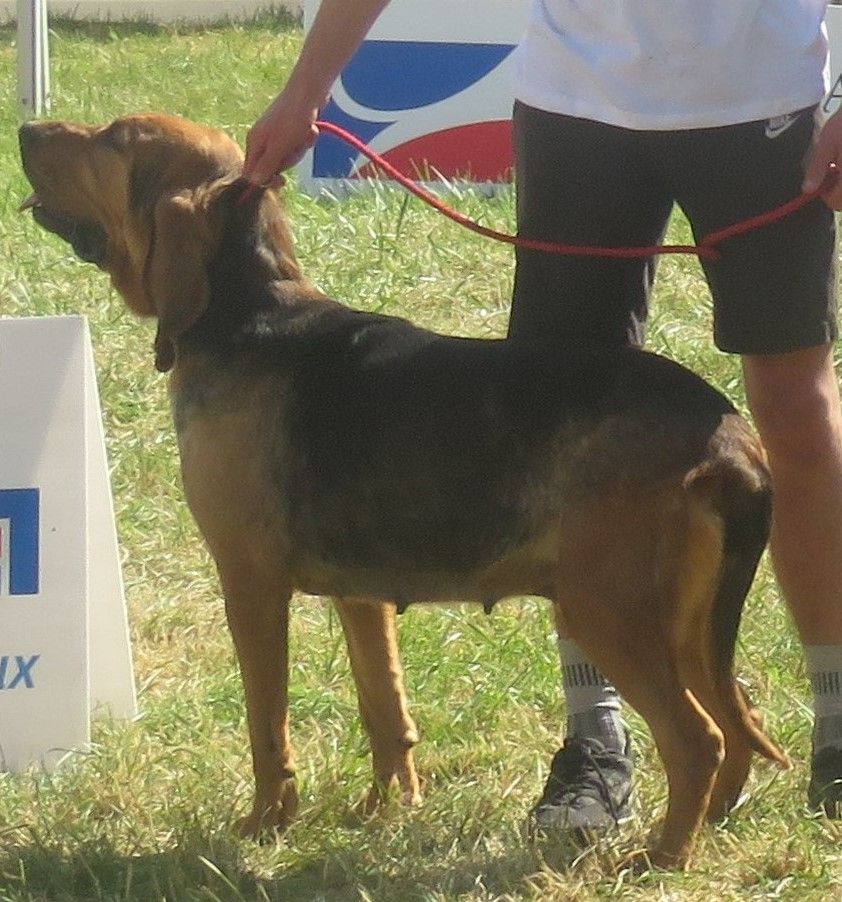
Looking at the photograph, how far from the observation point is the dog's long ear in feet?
11.1

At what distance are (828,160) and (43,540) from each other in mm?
1932

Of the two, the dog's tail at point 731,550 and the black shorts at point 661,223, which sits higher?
the black shorts at point 661,223

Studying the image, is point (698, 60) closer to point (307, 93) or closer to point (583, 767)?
point (307, 93)

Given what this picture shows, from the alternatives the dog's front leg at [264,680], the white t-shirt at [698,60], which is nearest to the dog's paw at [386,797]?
the dog's front leg at [264,680]

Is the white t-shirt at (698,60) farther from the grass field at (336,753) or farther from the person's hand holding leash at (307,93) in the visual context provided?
the grass field at (336,753)

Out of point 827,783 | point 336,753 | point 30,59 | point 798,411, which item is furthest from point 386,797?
point 30,59

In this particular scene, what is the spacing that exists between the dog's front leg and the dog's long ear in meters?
0.53

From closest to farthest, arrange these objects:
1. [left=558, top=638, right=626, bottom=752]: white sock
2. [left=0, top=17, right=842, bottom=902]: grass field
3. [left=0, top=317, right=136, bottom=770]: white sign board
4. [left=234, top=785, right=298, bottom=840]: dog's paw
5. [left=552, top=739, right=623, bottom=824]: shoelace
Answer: [left=0, top=17, right=842, bottom=902]: grass field
[left=234, top=785, right=298, bottom=840]: dog's paw
[left=552, top=739, right=623, bottom=824]: shoelace
[left=558, top=638, right=626, bottom=752]: white sock
[left=0, top=317, right=136, bottom=770]: white sign board

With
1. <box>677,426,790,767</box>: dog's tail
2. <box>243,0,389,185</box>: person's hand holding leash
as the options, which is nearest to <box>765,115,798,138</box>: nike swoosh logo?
<box>677,426,790,767</box>: dog's tail

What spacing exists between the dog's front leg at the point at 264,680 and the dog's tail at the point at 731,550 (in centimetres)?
81

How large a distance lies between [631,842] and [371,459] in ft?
3.15

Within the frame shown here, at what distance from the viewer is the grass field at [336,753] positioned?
10.9ft

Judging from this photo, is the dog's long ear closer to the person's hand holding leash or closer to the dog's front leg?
the person's hand holding leash

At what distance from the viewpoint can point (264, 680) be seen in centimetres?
342
